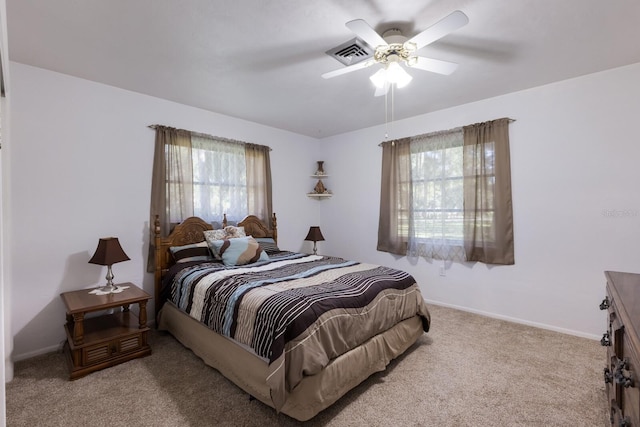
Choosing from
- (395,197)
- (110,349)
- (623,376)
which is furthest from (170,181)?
(623,376)

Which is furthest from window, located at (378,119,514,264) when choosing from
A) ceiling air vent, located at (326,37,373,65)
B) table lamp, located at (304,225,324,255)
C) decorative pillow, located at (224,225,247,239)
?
decorative pillow, located at (224,225,247,239)

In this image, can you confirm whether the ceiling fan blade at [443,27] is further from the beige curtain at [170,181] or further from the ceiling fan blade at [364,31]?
the beige curtain at [170,181]

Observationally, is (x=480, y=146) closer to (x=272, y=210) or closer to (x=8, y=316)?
(x=272, y=210)

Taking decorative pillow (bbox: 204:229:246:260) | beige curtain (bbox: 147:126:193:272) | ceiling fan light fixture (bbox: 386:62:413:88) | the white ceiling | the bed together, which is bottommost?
the bed

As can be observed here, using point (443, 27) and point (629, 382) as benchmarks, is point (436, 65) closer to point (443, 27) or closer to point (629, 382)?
point (443, 27)

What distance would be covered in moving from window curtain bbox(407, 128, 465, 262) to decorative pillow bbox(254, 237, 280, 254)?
1.86 m

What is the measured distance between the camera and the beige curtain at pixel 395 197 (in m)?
4.10

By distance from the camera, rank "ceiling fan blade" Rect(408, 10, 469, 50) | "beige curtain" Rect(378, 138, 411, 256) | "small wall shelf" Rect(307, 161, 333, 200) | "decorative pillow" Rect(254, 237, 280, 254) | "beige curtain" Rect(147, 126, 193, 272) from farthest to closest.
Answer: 1. "small wall shelf" Rect(307, 161, 333, 200)
2. "beige curtain" Rect(378, 138, 411, 256)
3. "decorative pillow" Rect(254, 237, 280, 254)
4. "beige curtain" Rect(147, 126, 193, 272)
5. "ceiling fan blade" Rect(408, 10, 469, 50)

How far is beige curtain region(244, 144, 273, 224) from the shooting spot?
13.7 ft

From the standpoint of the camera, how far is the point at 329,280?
250 centimetres

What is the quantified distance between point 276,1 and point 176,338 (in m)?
2.96

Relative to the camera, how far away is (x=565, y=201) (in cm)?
299

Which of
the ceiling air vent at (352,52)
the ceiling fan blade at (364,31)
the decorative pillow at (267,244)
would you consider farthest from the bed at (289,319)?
the ceiling air vent at (352,52)

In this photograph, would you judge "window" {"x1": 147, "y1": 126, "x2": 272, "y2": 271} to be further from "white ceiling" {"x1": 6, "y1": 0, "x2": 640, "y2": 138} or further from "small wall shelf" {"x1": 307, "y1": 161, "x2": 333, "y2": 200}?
"small wall shelf" {"x1": 307, "y1": 161, "x2": 333, "y2": 200}
